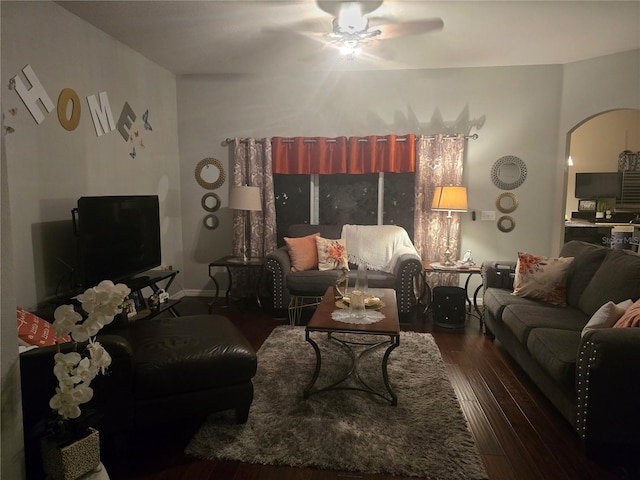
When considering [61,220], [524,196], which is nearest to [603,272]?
[524,196]

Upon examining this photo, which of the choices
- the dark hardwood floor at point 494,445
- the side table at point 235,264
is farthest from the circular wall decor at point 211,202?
the dark hardwood floor at point 494,445

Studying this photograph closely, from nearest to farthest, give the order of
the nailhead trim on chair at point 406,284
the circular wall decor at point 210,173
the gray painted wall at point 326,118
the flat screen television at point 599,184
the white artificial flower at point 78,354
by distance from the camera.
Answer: the white artificial flower at point 78,354, the gray painted wall at point 326,118, the nailhead trim on chair at point 406,284, the circular wall decor at point 210,173, the flat screen television at point 599,184

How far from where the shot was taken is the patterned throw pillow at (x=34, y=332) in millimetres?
2004

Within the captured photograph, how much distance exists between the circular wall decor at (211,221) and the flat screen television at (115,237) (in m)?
1.33

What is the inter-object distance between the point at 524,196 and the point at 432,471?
12.3 ft

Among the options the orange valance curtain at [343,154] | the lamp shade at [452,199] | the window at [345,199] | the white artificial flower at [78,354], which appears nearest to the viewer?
the white artificial flower at [78,354]

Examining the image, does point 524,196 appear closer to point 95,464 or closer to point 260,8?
point 260,8

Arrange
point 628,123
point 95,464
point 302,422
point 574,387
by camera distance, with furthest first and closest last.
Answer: point 628,123
point 302,422
point 574,387
point 95,464

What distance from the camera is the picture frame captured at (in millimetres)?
7840

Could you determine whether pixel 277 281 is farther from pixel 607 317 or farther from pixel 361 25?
pixel 607 317

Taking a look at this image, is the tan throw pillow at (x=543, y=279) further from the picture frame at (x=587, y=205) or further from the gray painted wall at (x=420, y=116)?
the picture frame at (x=587, y=205)

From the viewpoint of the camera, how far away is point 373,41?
3855 millimetres

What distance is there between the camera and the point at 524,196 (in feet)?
15.8

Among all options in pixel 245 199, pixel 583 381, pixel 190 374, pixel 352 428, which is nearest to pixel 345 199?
pixel 245 199
